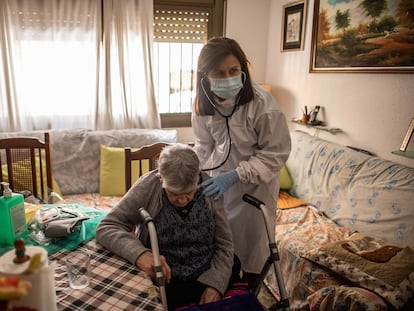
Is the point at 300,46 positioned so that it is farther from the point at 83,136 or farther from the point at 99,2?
the point at 83,136

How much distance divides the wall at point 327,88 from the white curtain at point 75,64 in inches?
31.7

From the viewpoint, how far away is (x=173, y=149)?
130cm

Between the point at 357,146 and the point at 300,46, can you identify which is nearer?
the point at 357,146

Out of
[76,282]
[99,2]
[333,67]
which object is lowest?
[76,282]

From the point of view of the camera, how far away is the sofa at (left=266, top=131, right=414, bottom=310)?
1517mm

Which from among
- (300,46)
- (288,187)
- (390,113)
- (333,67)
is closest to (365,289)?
(390,113)

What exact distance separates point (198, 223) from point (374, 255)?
2.99 ft

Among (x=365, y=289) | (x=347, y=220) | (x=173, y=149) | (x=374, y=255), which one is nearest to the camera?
(x=173, y=149)

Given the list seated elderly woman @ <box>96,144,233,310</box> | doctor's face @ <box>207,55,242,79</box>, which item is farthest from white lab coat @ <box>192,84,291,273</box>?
seated elderly woman @ <box>96,144,233,310</box>

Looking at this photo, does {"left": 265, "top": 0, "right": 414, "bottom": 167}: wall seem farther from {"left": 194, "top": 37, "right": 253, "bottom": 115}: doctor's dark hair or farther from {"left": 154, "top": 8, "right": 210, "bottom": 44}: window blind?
{"left": 194, "top": 37, "right": 253, "bottom": 115}: doctor's dark hair

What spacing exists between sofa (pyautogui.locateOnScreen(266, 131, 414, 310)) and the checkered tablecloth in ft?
3.03

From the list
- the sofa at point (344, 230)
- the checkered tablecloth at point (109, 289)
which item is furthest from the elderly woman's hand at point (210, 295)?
the sofa at point (344, 230)

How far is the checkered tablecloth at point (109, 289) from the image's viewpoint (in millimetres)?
941

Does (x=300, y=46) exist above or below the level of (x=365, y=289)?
above
